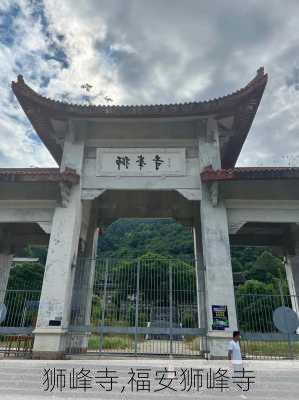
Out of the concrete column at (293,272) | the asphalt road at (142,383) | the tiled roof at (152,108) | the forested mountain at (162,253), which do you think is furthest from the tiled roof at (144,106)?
the forested mountain at (162,253)

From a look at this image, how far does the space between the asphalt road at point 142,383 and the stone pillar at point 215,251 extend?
200cm

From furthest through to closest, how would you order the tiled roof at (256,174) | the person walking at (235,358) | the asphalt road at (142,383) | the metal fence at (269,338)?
the tiled roof at (256,174) < the metal fence at (269,338) < the person walking at (235,358) < the asphalt road at (142,383)

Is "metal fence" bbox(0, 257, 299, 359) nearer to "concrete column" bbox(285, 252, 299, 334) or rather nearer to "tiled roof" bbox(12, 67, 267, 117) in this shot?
"concrete column" bbox(285, 252, 299, 334)

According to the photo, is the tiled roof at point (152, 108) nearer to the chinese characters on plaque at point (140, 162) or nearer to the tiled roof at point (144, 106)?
the tiled roof at point (144, 106)

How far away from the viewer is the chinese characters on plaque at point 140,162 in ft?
33.0

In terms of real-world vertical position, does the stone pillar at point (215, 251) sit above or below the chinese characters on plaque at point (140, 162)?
below

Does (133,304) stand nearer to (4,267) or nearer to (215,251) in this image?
(215,251)

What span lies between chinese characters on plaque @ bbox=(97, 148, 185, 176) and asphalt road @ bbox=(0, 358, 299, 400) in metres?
5.91

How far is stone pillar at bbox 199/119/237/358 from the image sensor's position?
7950 mm

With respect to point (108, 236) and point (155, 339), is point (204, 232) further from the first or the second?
point (108, 236)

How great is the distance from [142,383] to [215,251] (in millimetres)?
4417

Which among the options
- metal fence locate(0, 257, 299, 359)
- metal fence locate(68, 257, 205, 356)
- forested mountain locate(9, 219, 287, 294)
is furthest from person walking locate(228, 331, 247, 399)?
forested mountain locate(9, 219, 287, 294)

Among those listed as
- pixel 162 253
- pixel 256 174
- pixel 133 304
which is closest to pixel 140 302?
pixel 133 304

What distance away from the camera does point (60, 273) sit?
871cm
